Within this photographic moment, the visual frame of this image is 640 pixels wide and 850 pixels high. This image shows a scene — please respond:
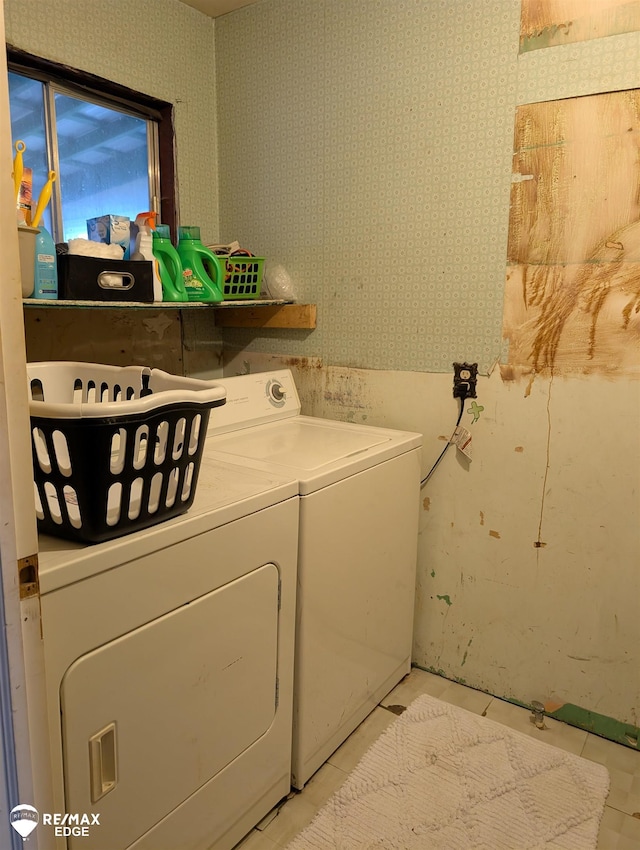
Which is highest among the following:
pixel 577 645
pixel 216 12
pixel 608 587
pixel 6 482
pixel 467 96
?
pixel 216 12

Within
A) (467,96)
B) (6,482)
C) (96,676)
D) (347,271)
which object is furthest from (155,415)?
(467,96)

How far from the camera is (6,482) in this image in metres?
0.77

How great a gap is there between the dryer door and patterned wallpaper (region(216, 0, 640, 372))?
105cm

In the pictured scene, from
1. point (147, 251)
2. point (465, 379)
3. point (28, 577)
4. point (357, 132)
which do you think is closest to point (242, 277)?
point (147, 251)

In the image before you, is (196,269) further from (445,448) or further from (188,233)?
(445,448)

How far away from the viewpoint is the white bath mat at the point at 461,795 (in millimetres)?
1470

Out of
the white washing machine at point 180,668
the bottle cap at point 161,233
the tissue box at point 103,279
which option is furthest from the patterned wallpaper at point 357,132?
the white washing machine at point 180,668

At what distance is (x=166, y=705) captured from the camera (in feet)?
3.89

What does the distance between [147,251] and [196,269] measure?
0.63 feet

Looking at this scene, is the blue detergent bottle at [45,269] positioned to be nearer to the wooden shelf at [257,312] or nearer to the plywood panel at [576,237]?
the wooden shelf at [257,312]

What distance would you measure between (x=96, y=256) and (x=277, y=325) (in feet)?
2.50

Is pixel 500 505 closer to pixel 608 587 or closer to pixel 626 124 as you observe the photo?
pixel 608 587

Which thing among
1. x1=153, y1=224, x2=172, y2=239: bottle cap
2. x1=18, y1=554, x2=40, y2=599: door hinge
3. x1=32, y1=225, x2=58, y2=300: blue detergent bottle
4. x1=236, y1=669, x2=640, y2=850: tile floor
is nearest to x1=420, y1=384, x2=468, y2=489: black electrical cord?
x1=236, y1=669, x2=640, y2=850: tile floor

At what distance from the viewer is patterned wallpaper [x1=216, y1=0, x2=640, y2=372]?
5.78 ft
